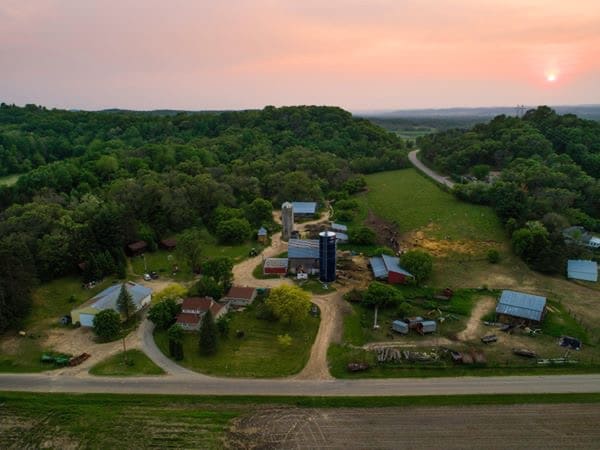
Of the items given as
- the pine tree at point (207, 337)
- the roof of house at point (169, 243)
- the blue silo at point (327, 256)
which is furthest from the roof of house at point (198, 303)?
the roof of house at point (169, 243)

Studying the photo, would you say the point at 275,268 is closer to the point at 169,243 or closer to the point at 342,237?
the point at 342,237

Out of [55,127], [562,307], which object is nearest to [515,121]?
[562,307]

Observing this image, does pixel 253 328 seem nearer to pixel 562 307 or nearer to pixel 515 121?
pixel 562 307

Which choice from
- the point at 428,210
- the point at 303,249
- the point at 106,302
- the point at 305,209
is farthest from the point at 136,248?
the point at 428,210

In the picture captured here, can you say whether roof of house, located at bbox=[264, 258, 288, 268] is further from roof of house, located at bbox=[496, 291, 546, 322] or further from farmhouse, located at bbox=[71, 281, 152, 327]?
roof of house, located at bbox=[496, 291, 546, 322]

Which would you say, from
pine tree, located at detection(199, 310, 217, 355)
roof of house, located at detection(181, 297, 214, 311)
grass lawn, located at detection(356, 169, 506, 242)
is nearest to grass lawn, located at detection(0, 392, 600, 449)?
pine tree, located at detection(199, 310, 217, 355)

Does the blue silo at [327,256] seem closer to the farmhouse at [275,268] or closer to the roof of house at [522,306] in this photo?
the farmhouse at [275,268]
